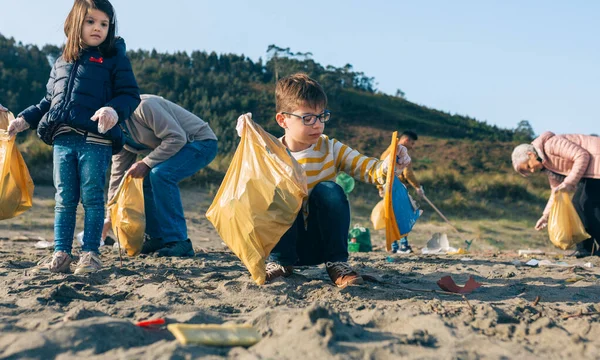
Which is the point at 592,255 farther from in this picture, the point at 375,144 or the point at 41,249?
the point at 375,144

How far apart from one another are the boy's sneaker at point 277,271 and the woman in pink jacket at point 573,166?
2.85m

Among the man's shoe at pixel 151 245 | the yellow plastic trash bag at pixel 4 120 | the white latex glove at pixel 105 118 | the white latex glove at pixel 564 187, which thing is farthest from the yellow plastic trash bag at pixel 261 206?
the white latex glove at pixel 564 187

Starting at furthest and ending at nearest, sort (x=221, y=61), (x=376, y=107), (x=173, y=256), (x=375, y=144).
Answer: (x=221, y=61) < (x=376, y=107) < (x=375, y=144) < (x=173, y=256)

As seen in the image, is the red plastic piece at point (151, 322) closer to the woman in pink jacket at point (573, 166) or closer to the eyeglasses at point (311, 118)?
the eyeglasses at point (311, 118)

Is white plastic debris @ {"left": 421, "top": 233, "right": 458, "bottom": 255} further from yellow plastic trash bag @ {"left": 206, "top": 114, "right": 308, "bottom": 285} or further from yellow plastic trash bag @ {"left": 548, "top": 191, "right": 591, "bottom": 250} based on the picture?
yellow plastic trash bag @ {"left": 206, "top": 114, "right": 308, "bottom": 285}

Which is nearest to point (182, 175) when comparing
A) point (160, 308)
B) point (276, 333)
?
point (160, 308)

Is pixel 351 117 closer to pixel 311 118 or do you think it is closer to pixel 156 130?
pixel 156 130

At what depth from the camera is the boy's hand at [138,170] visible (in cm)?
375

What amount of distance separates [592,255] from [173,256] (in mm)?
3580

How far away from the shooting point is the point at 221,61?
88.4 ft

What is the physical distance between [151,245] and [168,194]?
379 mm

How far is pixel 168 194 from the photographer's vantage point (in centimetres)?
405

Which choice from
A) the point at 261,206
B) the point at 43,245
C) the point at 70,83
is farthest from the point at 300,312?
the point at 43,245

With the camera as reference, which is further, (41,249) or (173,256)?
(41,249)
